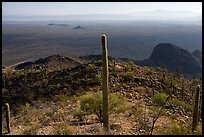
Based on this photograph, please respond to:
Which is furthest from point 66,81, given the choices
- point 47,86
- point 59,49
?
point 59,49

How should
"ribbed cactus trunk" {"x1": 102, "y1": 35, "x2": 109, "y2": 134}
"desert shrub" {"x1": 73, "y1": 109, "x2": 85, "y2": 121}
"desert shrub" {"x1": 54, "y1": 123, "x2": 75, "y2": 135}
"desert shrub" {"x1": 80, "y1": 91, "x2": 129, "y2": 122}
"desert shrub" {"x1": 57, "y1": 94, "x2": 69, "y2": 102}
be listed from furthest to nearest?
"desert shrub" {"x1": 57, "y1": 94, "x2": 69, "y2": 102}, "desert shrub" {"x1": 73, "y1": 109, "x2": 85, "y2": 121}, "desert shrub" {"x1": 80, "y1": 91, "x2": 129, "y2": 122}, "desert shrub" {"x1": 54, "y1": 123, "x2": 75, "y2": 135}, "ribbed cactus trunk" {"x1": 102, "y1": 35, "x2": 109, "y2": 134}

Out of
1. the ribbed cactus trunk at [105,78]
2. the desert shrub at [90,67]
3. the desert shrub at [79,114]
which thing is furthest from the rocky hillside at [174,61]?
the ribbed cactus trunk at [105,78]

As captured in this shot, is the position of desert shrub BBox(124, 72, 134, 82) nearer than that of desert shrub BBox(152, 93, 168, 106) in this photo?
No

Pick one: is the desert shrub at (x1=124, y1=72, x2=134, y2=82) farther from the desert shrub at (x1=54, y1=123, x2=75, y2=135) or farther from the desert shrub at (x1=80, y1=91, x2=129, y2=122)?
the desert shrub at (x1=54, y1=123, x2=75, y2=135)

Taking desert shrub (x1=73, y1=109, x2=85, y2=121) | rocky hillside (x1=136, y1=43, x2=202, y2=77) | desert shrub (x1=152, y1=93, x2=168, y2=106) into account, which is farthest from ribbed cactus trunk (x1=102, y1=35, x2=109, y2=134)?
rocky hillside (x1=136, y1=43, x2=202, y2=77)

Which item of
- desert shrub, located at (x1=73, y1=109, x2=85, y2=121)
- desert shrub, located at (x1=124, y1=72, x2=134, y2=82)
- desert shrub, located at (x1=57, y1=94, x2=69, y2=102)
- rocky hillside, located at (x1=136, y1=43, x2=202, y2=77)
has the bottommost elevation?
rocky hillside, located at (x1=136, y1=43, x2=202, y2=77)

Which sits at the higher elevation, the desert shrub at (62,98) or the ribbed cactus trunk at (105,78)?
the ribbed cactus trunk at (105,78)

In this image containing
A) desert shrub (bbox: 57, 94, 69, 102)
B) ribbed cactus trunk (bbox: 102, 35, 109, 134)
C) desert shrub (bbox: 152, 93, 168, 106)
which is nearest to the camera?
ribbed cactus trunk (bbox: 102, 35, 109, 134)

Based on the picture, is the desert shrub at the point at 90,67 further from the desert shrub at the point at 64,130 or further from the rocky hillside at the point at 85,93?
the desert shrub at the point at 64,130
